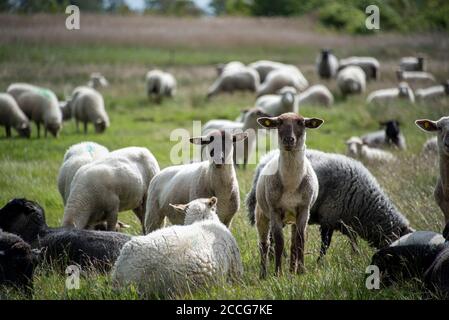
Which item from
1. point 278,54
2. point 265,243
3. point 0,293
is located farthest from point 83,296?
point 278,54

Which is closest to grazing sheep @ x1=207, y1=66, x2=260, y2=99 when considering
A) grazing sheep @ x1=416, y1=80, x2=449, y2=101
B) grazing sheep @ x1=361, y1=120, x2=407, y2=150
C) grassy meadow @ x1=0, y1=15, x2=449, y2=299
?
grassy meadow @ x1=0, y1=15, x2=449, y2=299

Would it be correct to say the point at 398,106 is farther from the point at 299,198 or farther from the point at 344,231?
the point at 299,198

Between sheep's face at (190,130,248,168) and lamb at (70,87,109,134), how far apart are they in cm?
1208

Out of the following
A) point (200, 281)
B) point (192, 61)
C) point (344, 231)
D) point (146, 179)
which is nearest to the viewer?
point (200, 281)

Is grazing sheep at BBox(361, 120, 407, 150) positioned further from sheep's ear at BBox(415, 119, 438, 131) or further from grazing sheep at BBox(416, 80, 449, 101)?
sheep's ear at BBox(415, 119, 438, 131)

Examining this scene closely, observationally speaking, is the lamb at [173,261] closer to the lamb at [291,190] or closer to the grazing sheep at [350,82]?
the lamb at [291,190]

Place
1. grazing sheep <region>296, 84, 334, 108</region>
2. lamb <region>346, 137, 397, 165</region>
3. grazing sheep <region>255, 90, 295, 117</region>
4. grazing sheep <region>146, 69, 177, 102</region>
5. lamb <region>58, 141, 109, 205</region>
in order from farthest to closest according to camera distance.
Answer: grazing sheep <region>146, 69, 177, 102</region> < grazing sheep <region>296, 84, 334, 108</region> < grazing sheep <region>255, 90, 295, 117</region> < lamb <region>346, 137, 397, 165</region> < lamb <region>58, 141, 109, 205</region>

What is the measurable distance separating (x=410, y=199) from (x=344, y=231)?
191 cm

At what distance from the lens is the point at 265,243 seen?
8.68 m

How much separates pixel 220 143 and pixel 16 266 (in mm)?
2491

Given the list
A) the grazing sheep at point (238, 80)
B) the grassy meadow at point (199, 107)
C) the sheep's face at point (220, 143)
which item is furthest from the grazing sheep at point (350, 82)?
the sheep's face at point (220, 143)

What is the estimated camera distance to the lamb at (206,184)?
8.91 m

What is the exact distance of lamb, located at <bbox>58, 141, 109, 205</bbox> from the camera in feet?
36.7

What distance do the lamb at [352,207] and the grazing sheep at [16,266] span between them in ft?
11.3
